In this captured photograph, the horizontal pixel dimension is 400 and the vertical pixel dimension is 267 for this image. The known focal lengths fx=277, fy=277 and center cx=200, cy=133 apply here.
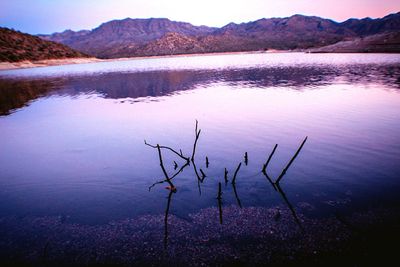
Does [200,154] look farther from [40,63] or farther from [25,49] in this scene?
[25,49]

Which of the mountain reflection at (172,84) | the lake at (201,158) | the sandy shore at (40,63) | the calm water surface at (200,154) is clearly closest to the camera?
the lake at (201,158)

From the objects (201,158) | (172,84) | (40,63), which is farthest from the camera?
(40,63)

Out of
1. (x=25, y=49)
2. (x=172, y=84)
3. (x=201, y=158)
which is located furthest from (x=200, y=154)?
(x=25, y=49)

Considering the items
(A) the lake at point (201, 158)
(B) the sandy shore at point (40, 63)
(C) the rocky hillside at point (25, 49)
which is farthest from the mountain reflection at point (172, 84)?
(C) the rocky hillside at point (25, 49)

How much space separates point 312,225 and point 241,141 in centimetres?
707

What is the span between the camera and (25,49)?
121 metres

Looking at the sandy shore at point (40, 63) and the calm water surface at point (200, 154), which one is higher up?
the calm water surface at point (200, 154)

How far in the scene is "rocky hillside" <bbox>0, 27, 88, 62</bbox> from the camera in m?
108

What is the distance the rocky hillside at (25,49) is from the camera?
354ft

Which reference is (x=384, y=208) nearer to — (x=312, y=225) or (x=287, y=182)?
(x=312, y=225)

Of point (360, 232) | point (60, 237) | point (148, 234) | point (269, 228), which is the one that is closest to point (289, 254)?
point (269, 228)

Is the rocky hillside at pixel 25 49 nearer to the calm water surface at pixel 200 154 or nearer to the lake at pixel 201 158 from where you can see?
the lake at pixel 201 158

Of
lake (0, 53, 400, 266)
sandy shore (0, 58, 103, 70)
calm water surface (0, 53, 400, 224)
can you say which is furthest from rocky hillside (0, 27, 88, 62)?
calm water surface (0, 53, 400, 224)

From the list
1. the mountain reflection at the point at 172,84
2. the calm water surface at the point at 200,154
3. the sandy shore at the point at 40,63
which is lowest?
the sandy shore at the point at 40,63
